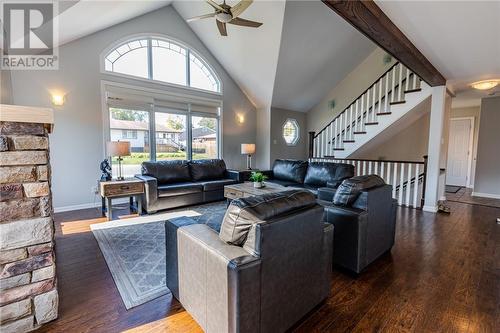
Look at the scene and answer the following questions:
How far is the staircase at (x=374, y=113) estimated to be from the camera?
5.03 metres

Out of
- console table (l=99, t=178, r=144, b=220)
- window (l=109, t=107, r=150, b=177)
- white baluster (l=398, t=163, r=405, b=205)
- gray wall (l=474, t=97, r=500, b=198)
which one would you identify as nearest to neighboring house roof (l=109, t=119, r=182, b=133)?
window (l=109, t=107, r=150, b=177)

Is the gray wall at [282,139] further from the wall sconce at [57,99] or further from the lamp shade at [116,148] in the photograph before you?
the wall sconce at [57,99]

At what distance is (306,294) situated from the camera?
1.60 m

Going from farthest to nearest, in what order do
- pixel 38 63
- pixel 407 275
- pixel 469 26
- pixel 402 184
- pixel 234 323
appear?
pixel 402 184 → pixel 38 63 → pixel 469 26 → pixel 407 275 → pixel 234 323

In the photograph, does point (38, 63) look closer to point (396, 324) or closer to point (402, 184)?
point (396, 324)

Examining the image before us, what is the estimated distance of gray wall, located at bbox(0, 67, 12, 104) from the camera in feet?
10.3

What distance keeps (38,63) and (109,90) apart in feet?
3.53

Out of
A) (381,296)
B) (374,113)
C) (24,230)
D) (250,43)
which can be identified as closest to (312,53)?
(250,43)

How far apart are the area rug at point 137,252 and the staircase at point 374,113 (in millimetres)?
3941

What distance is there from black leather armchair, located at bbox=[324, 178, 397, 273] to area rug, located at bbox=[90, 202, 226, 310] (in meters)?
1.13

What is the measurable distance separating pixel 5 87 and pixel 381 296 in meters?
5.24

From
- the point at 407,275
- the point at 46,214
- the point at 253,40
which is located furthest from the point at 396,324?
the point at 253,40

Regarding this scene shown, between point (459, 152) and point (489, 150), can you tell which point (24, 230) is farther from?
point (459, 152)

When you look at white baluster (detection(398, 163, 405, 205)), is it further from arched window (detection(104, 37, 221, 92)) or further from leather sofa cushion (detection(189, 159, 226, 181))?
arched window (detection(104, 37, 221, 92))
